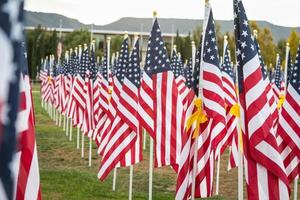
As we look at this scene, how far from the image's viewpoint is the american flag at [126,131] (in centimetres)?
984

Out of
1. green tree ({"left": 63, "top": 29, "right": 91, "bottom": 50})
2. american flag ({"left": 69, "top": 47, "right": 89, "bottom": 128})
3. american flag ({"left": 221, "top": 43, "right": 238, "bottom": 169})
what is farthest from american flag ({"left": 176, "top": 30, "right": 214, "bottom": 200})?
green tree ({"left": 63, "top": 29, "right": 91, "bottom": 50})

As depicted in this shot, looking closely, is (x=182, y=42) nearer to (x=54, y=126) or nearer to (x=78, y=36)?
(x=78, y=36)

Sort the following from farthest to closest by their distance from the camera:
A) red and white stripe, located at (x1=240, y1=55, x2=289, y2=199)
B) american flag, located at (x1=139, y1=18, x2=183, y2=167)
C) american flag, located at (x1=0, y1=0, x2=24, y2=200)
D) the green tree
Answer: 1. the green tree
2. american flag, located at (x1=139, y1=18, x2=183, y2=167)
3. red and white stripe, located at (x1=240, y1=55, x2=289, y2=199)
4. american flag, located at (x1=0, y1=0, x2=24, y2=200)

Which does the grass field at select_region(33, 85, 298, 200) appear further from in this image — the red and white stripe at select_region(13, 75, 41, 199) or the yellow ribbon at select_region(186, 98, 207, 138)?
the red and white stripe at select_region(13, 75, 41, 199)

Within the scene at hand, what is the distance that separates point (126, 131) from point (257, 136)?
4.86 meters

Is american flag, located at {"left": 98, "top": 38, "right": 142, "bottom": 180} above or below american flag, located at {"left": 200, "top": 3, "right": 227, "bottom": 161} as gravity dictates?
below

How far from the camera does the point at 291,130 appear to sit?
753 cm

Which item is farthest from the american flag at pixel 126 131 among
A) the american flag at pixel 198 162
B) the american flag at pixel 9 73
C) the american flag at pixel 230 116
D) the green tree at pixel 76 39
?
the green tree at pixel 76 39

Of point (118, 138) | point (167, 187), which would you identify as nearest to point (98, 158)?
point (167, 187)

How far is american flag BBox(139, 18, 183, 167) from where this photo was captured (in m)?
8.62

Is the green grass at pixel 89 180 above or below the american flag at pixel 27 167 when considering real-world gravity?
below

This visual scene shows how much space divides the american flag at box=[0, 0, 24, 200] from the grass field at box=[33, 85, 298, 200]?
9.63 metres

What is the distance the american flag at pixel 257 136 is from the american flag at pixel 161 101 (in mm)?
3224

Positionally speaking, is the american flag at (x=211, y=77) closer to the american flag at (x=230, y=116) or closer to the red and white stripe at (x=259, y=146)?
the red and white stripe at (x=259, y=146)
